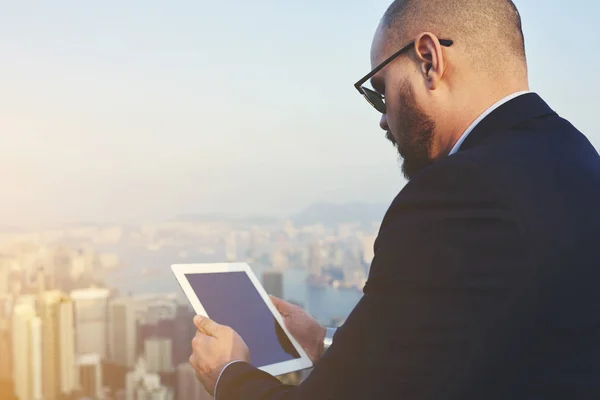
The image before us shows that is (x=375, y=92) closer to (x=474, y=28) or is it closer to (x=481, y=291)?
A: (x=474, y=28)

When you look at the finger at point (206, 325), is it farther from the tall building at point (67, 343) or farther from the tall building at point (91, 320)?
the tall building at point (67, 343)

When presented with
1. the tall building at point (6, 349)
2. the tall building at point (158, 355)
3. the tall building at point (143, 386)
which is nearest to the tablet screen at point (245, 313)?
the tall building at point (158, 355)

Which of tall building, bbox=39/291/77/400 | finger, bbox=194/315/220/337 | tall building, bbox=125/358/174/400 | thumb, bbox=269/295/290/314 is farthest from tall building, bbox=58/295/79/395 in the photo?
finger, bbox=194/315/220/337

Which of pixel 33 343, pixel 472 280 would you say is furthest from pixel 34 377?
pixel 472 280

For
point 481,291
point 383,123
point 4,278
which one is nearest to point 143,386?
point 4,278

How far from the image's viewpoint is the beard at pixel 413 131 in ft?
3.35

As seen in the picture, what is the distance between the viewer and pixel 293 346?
131 cm

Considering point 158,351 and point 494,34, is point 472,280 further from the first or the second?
point 158,351

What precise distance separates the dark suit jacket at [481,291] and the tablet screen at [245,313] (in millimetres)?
418

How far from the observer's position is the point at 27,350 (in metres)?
3.55

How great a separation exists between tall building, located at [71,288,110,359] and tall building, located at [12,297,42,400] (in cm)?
24

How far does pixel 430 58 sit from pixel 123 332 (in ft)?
8.51

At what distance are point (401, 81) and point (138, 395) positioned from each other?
223 centimetres

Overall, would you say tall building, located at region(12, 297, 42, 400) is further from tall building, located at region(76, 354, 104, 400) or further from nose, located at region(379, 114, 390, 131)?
nose, located at region(379, 114, 390, 131)
